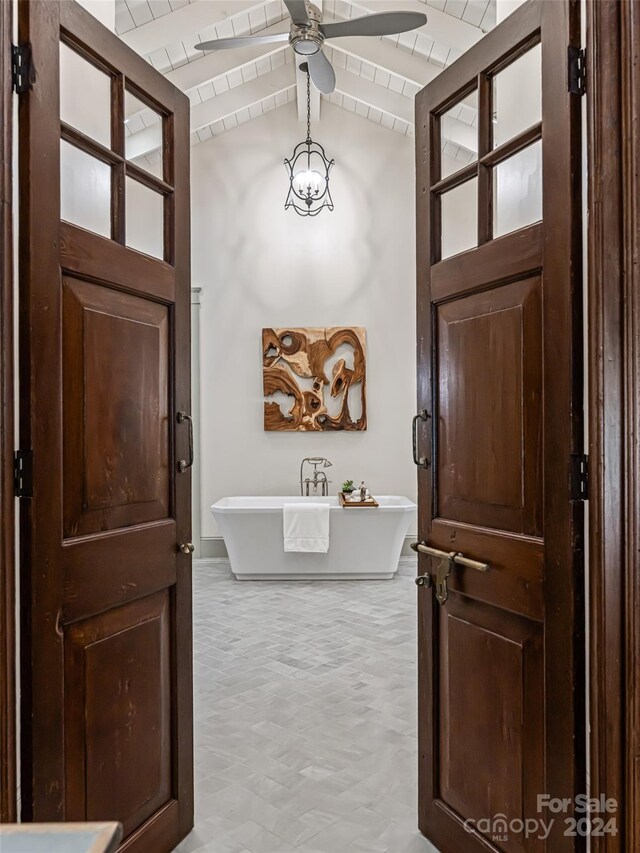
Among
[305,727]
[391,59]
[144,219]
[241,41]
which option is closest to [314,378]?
[391,59]

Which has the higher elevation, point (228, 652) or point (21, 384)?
point (21, 384)

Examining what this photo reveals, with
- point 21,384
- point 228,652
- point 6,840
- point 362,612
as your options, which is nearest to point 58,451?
point 21,384

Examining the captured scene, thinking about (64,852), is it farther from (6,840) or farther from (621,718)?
(621,718)

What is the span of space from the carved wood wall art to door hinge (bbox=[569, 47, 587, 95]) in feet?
16.0

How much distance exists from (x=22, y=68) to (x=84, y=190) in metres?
0.31

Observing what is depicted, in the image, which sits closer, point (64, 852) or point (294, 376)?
point (64, 852)

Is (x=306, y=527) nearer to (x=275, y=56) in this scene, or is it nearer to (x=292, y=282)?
(x=292, y=282)

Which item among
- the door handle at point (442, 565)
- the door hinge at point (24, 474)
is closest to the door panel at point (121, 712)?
the door hinge at point (24, 474)

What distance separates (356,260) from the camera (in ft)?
20.7

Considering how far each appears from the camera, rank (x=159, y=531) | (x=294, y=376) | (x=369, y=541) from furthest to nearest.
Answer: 1. (x=294, y=376)
2. (x=369, y=541)
3. (x=159, y=531)

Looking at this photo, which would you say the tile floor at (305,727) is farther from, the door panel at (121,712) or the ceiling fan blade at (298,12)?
the ceiling fan blade at (298,12)

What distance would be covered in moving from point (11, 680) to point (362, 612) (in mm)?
3383

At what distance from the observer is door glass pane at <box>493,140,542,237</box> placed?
60.5 inches

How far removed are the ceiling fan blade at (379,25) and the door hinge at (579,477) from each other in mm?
2400
